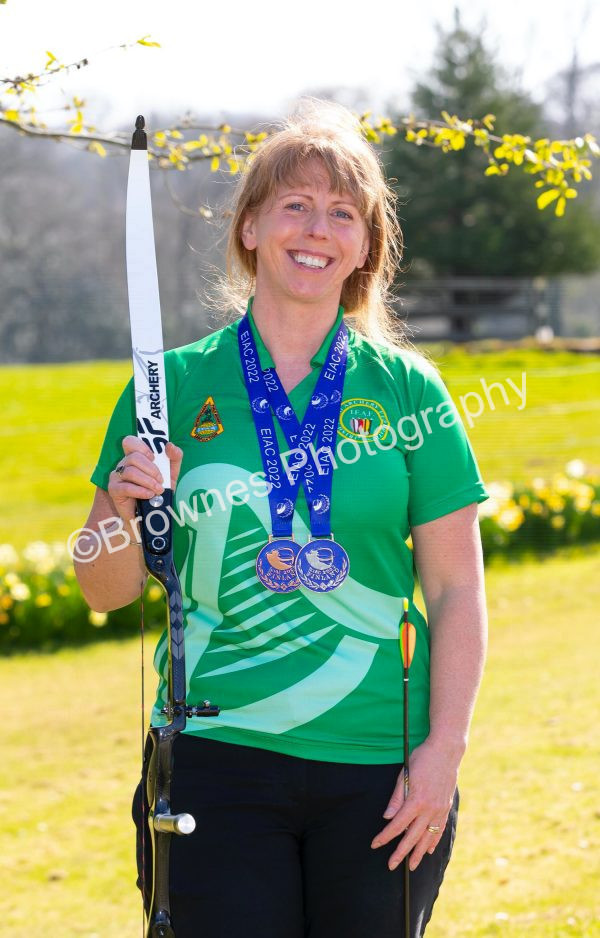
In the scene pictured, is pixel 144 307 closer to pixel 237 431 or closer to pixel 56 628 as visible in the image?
pixel 237 431

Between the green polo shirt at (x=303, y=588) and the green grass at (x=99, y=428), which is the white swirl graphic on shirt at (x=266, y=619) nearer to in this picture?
the green polo shirt at (x=303, y=588)

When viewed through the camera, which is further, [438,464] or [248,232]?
[248,232]

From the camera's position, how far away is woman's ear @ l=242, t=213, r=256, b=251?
7.45 feet

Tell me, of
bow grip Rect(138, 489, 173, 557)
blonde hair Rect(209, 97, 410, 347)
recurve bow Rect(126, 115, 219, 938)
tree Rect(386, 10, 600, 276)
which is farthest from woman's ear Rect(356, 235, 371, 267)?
tree Rect(386, 10, 600, 276)

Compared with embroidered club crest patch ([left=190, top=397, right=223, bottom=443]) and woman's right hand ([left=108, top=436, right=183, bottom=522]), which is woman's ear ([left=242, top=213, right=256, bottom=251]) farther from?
woman's right hand ([left=108, top=436, right=183, bottom=522])

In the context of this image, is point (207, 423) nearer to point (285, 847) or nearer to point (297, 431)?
point (297, 431)

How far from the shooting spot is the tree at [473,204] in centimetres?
2770

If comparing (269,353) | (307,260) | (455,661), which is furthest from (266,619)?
(307,260)

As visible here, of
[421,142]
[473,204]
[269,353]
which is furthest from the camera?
[473,204]

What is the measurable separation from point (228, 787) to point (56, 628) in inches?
246

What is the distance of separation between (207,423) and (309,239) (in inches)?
14.9

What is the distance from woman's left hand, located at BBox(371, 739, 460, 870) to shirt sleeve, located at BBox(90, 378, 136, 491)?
73 centimetres

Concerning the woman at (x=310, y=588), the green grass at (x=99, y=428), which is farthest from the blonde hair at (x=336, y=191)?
the green grass at (x=99, y=428)

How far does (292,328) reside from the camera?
7.29 feet
